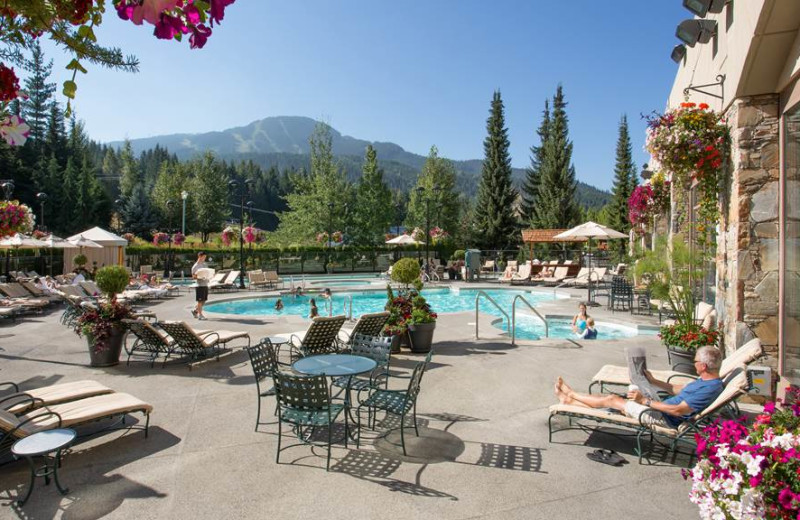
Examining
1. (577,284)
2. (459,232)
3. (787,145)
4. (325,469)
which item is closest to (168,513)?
(325,469)

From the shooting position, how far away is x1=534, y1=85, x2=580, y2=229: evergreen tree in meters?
36.7

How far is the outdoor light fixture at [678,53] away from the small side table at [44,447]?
1167cm

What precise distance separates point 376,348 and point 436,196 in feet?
116

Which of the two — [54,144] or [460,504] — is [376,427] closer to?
[460,504]

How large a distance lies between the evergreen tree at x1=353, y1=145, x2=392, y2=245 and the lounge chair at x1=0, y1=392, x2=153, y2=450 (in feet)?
92.1

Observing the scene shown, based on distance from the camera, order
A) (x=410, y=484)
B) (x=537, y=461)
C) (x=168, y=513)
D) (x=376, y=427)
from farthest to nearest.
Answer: (x=376, y=427), (x=537, y=461), (x=410, y=484), (x=168, y=513)

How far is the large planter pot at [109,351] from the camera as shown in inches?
272

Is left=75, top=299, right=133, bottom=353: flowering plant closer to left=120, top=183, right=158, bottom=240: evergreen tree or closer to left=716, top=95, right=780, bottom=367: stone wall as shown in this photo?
left=716, top=95, right=780, bottom=367: stone wall

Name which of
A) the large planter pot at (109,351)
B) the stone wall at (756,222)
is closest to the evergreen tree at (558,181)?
the stone wall at (756,222)

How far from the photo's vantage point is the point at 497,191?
37688 millimetres

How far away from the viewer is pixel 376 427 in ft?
15.5

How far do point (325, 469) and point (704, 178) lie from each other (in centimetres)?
564

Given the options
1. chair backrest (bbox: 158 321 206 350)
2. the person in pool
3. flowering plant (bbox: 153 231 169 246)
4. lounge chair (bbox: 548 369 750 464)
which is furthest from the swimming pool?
flowering plant (bbox: 153 231 169 246)

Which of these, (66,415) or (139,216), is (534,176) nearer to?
(139,216)
